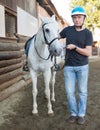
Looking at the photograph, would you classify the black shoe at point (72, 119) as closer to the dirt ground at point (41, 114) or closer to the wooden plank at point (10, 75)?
the dirt ground at point (41, 114)

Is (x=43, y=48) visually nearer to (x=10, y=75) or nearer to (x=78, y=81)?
(x=78, y=81)

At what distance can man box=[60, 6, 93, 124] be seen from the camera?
496 centimetres

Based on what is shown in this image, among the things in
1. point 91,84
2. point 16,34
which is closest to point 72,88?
point 91,84

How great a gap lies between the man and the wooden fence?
2485 millimetres

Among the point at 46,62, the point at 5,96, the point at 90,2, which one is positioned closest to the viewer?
the point at 46,62

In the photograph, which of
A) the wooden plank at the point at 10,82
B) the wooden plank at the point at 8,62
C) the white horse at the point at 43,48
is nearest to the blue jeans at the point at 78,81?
the white horse at the point at 43,48

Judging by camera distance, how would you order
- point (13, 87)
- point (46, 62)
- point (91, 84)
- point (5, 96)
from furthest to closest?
point (91, 84)
point (13, 87)
point (5, 96)
point (46, 62)

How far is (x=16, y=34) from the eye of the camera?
9891 millimetres

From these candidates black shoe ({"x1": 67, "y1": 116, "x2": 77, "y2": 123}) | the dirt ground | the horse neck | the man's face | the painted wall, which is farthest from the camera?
the painted wall

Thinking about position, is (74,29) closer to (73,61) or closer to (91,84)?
(73,61)

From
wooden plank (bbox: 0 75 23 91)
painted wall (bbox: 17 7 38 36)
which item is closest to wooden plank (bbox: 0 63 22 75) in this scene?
wooden plank (bbox: 0 75 23 91)

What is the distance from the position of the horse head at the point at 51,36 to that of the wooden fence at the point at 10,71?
8.15 ft

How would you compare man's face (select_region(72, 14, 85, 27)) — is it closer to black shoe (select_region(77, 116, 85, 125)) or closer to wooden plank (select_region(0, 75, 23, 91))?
black shoe (select_region(77, 116, 85, 125))

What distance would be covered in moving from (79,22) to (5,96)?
10.9 ft
